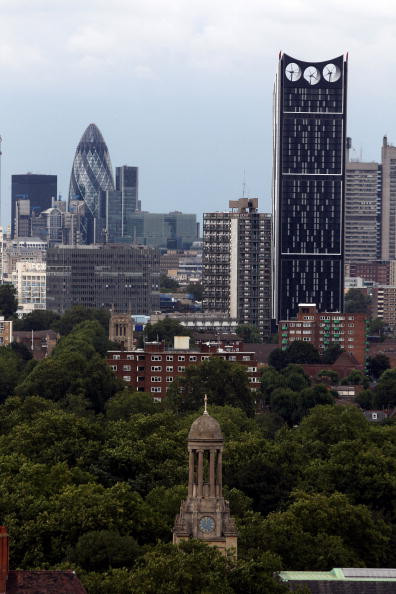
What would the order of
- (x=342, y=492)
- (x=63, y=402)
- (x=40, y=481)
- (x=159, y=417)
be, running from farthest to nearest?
(x=63, y=402)
(x=159, y=417)
(x=342, y=492)
(x=40, y=481)

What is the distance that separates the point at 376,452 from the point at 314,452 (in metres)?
8.09

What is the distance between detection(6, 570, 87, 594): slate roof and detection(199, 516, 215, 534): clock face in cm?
772

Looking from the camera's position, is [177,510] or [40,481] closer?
[177,510]

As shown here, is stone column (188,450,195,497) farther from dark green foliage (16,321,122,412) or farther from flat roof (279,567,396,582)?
dark green foliage (16,321,122,412)

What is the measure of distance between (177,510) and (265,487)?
14.5m

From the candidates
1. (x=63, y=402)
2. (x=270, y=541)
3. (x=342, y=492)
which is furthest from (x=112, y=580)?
(x=63, y=402)

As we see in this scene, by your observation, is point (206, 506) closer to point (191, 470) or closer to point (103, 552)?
point (191, 470)

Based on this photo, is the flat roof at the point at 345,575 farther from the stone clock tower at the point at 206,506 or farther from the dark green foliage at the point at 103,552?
the dark green foliage at the point at 103,552

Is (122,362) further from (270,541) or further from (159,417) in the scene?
(270,541)

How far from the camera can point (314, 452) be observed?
4569 inches

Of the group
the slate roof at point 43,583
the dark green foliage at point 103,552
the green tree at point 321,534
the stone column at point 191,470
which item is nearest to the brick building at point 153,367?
the green tree at point 321,534

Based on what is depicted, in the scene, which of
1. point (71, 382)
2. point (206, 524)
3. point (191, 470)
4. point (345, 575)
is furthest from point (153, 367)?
point (345, 575)

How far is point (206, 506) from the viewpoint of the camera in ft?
248

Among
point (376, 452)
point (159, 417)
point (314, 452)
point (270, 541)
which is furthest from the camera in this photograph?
point (159, 417)
